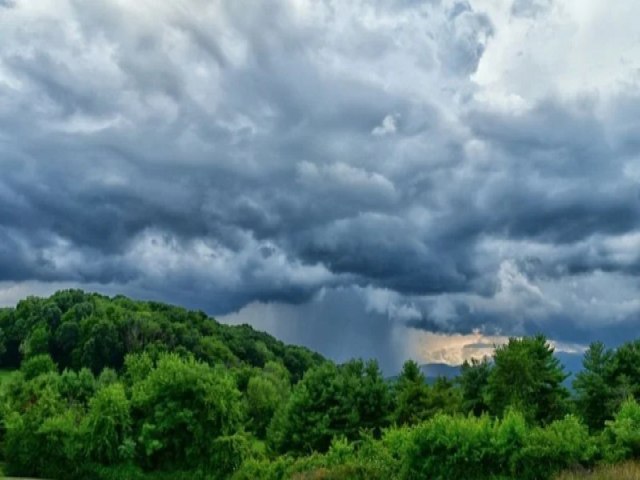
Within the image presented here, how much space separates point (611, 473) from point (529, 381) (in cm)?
1364

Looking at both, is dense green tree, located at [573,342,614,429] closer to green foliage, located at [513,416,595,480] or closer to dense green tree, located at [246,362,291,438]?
green foliage, located at [513,416,595,480]

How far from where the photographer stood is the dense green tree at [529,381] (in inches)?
1428

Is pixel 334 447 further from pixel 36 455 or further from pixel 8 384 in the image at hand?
pixel 8 384

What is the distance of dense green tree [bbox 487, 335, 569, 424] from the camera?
3628 cm

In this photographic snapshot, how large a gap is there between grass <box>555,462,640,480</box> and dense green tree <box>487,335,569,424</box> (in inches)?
428

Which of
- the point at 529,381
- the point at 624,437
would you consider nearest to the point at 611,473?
the point at 624,437

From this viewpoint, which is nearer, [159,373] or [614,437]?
[614,437]

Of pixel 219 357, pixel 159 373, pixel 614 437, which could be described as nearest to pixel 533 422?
pixel 614 437

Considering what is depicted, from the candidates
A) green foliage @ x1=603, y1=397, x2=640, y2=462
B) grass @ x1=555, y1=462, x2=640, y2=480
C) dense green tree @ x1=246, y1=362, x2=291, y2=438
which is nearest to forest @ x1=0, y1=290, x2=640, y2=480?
green foliage @ x1=603, y1=397, x2=640, y2=462

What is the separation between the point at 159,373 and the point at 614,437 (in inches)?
928

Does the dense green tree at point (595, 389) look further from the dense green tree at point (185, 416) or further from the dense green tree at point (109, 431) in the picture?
the dense green tree at point (109, 431)

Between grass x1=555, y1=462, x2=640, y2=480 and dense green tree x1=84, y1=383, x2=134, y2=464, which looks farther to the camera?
dense green tree x1=84, y1=383, x2=134, y2=464

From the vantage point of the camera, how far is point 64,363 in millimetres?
115375

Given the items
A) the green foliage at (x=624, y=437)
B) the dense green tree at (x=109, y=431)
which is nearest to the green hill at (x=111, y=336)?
the dense green tree at (x=109, y=431)
